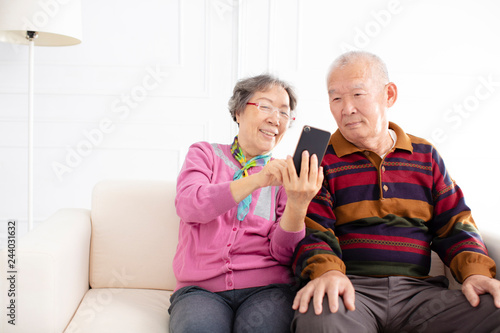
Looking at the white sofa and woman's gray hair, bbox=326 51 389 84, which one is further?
woman's gray hair, bbox=326 51 389 84

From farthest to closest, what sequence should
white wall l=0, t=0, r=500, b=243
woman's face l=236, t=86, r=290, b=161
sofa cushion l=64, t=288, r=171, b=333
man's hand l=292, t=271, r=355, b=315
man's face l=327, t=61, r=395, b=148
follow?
white wall l=0, t=0, r=500, b=243, woman's face l=236, t=86, r=290, b=161, man's face l=327, t=61, r=395, b=148, sofa cushion l=64, t=288, r=171, b=333, man's hand l=292, t=271, r=355, b=315

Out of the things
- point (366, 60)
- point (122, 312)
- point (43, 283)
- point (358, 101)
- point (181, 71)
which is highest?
point (181, 71)

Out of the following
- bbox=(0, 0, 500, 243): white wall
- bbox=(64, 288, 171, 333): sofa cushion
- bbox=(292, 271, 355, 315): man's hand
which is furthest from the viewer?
bbox=(0, 0, 500, 243): white wall

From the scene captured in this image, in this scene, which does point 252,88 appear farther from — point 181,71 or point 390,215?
point 181,71

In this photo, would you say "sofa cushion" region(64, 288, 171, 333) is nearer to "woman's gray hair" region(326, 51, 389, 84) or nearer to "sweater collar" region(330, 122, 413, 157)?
"sweater collar" region(330, 122, 413, 157)

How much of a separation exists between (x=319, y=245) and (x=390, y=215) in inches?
11.2

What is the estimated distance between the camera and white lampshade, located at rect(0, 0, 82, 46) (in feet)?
7.27

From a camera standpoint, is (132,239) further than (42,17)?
Answer: No

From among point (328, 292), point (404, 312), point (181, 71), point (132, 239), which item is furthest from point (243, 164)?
point (181, 71)

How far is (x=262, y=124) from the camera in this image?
5.34 ft

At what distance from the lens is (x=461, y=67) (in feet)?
10.4

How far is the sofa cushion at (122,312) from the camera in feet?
4.51

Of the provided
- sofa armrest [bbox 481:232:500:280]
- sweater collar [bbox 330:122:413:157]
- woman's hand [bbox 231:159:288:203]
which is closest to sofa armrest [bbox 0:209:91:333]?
woman's hand [bbox 231:159:288:203]

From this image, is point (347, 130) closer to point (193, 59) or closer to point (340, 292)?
point (340, 292)
